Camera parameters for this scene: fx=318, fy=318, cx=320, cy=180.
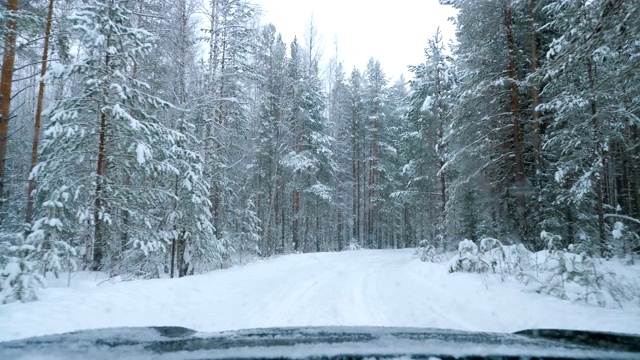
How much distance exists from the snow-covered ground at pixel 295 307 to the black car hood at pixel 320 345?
2289mm

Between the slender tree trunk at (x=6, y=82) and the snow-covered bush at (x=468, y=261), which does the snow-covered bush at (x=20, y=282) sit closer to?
the slender tree trunk at (x=6, y=82)

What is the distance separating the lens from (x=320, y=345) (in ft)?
6.62

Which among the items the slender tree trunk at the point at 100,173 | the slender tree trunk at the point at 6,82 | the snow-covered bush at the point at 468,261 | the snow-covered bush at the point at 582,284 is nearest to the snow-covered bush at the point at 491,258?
the snow-covered bush at the point at 468,261

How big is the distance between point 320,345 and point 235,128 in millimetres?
15489

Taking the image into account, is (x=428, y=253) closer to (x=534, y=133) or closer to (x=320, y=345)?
(x=534, y=133)

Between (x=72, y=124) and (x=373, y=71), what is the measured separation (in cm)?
3014

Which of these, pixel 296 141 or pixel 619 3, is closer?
pixel 619 3

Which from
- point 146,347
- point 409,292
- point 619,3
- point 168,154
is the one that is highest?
point 619,3

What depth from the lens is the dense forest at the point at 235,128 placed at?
8070 millimetres

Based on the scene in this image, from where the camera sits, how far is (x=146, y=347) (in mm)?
2006

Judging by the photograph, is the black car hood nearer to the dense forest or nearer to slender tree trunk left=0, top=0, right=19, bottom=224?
the dense forest

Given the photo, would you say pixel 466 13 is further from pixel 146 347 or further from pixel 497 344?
pixel 146 347

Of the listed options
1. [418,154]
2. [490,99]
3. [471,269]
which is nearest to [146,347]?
[471,269]

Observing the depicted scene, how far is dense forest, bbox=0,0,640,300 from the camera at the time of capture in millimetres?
8070
